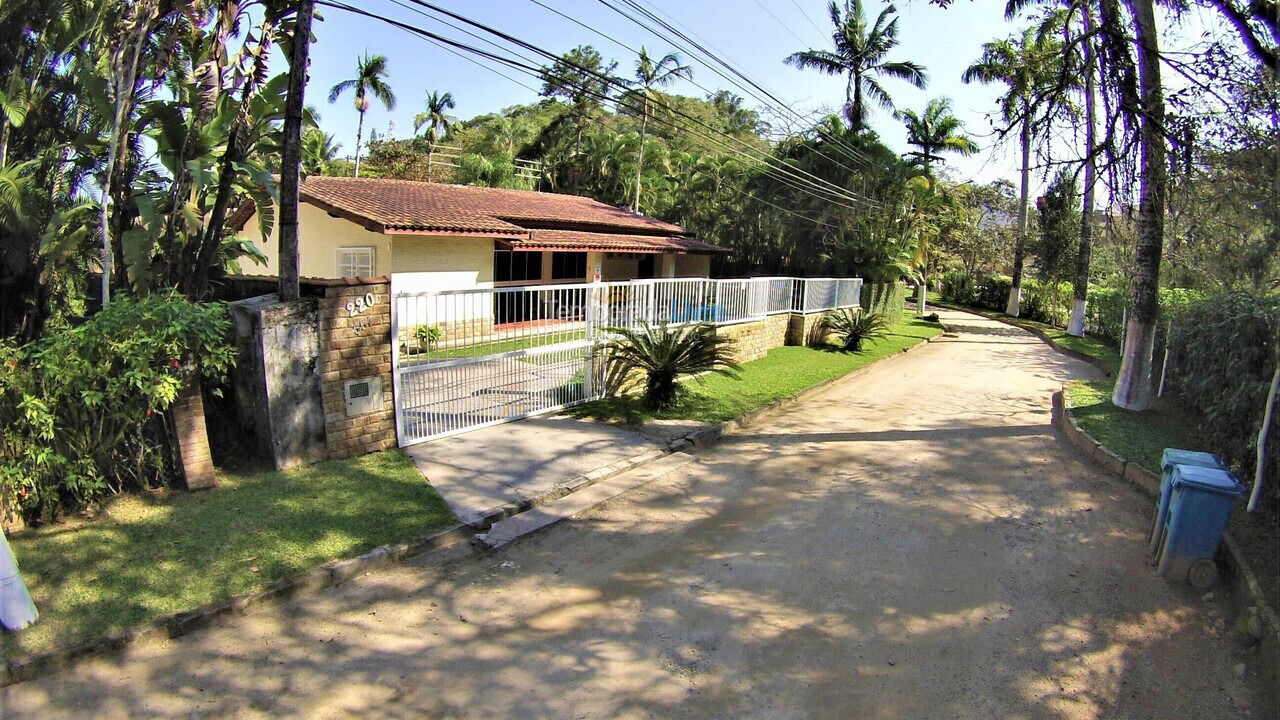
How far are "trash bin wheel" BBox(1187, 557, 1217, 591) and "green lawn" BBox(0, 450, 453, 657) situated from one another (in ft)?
18.4

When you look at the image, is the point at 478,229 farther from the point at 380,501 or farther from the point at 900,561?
the point at 900,561

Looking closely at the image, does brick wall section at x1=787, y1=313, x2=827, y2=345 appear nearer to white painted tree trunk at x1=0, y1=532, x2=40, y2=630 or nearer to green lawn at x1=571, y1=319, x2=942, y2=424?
green lawn at x1=571, y1=319, x2=942, y2=424

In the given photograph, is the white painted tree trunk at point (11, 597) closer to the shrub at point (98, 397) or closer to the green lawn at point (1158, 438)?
the shrub at point (98, 397)

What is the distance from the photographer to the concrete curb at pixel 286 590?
3.78 metres

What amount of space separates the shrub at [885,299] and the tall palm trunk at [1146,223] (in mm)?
12432

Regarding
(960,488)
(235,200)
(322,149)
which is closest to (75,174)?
(235,200)

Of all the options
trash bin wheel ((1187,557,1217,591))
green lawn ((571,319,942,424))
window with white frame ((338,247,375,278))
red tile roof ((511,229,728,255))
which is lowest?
trash bin wheel ((1187,557,1217,591))

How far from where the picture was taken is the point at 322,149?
36.4 metres

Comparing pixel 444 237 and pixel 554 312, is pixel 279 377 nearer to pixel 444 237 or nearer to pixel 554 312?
pixel 554 312

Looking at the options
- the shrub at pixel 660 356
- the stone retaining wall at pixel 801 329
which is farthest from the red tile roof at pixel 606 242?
the shrub at pixel 660 356

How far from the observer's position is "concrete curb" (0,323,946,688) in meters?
3.78

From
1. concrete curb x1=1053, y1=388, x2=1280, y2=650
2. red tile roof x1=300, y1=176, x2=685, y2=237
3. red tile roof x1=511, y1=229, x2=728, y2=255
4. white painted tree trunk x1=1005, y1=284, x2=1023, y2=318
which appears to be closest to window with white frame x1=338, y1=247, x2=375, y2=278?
red tile roof x1=300, y1=176, x2=685, y2=237

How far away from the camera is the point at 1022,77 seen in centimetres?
1447

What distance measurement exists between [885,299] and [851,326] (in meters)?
7.95
